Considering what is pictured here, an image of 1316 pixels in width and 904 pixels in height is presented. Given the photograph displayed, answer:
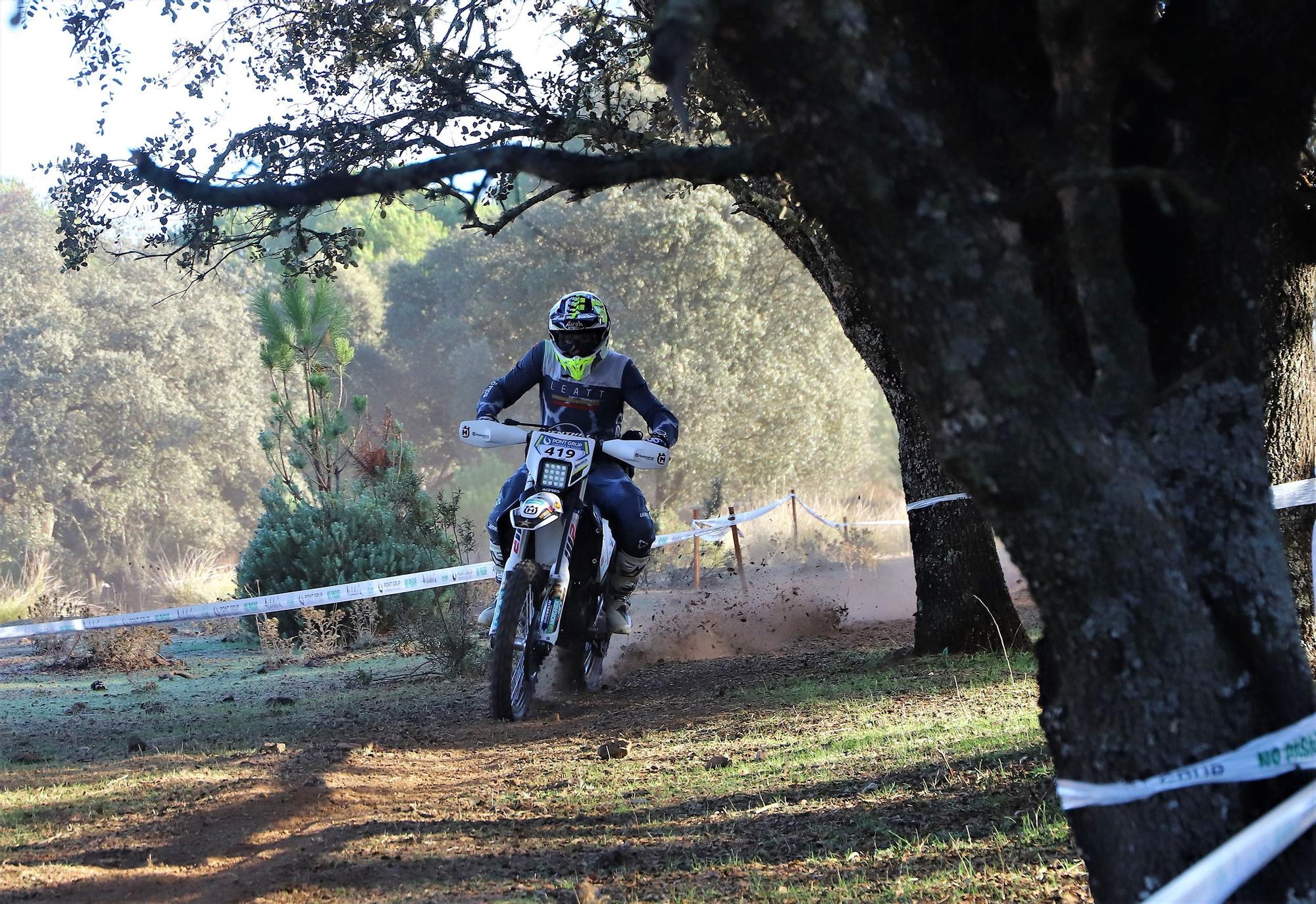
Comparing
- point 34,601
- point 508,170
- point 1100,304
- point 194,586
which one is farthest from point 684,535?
point 1100,304

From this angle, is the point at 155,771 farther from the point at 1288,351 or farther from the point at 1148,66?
the point at 1288,351

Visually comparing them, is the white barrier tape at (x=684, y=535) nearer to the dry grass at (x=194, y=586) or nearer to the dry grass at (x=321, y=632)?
the dry grass at (x=321, y=632)

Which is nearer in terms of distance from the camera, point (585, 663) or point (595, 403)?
point (595, 403)

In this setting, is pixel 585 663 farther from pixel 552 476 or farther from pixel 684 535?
pixel 684 535

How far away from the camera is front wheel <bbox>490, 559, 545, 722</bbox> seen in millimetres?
7438

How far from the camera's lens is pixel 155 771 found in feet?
20.8

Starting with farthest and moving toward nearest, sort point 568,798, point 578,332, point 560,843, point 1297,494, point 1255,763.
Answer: point 578,332
point 1297,494
point 568,798
point 560,843
point 1255,763

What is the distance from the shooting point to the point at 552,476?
7836 mm

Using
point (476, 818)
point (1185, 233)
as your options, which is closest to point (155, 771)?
point (476, 818)

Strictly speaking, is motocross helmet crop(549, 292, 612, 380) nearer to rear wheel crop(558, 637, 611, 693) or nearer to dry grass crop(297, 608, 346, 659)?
rear wheel crop(558, 637, 611, 693)

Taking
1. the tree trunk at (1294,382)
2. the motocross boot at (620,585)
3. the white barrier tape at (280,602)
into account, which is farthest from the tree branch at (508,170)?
the white barrier tape at (280,602)

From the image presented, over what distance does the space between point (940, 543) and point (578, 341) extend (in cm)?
275

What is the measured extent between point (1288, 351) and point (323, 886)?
522 cm

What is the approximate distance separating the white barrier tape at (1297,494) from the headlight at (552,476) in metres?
3.74
